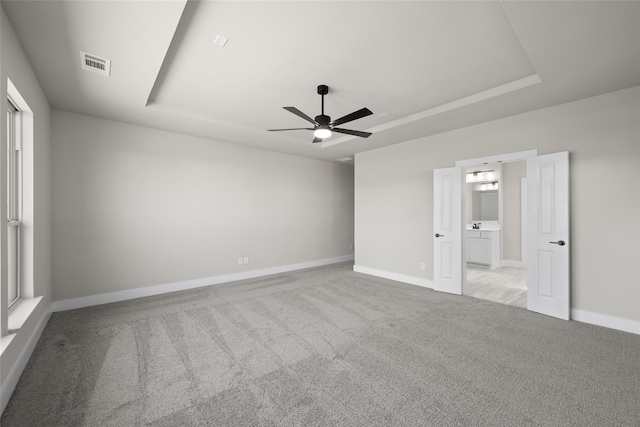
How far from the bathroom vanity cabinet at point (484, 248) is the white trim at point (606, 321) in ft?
10.1

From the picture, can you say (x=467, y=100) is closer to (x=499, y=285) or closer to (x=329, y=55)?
(x=329, y=55)

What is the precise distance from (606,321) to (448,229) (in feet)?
6.95

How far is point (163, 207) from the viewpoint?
15.1ft

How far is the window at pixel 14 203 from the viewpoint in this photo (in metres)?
2.58

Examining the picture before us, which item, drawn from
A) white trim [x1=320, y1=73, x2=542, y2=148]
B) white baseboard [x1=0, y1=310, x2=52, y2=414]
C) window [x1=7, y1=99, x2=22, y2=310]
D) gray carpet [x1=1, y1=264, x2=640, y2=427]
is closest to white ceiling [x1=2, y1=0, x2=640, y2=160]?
white trim [x1=320, y1=73, x2=542, y2=148]

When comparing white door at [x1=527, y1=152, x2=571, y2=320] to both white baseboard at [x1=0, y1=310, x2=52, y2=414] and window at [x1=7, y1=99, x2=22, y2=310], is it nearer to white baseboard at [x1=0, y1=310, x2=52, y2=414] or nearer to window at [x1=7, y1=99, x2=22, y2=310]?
white baseboard at [x1=0, y1=310, x2=52, y2=414]

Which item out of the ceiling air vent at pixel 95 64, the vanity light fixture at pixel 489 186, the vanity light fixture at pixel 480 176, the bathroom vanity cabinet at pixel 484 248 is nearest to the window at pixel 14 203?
the ceiling air vent at pixel 95 64

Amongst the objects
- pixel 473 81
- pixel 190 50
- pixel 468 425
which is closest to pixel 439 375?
pixel 468 425

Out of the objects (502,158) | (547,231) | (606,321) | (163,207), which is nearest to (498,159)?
(502,158)

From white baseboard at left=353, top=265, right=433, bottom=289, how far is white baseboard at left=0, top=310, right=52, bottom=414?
5.10 metres

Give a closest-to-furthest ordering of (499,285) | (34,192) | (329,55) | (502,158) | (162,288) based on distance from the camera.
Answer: (329,55) → (34,192) → (502,158) → (162,288) → (499,285)

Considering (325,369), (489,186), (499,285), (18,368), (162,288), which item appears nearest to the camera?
(18,368)

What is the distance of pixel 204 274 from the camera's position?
16.5 ft

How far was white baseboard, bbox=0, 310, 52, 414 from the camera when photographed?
1.86 meters
